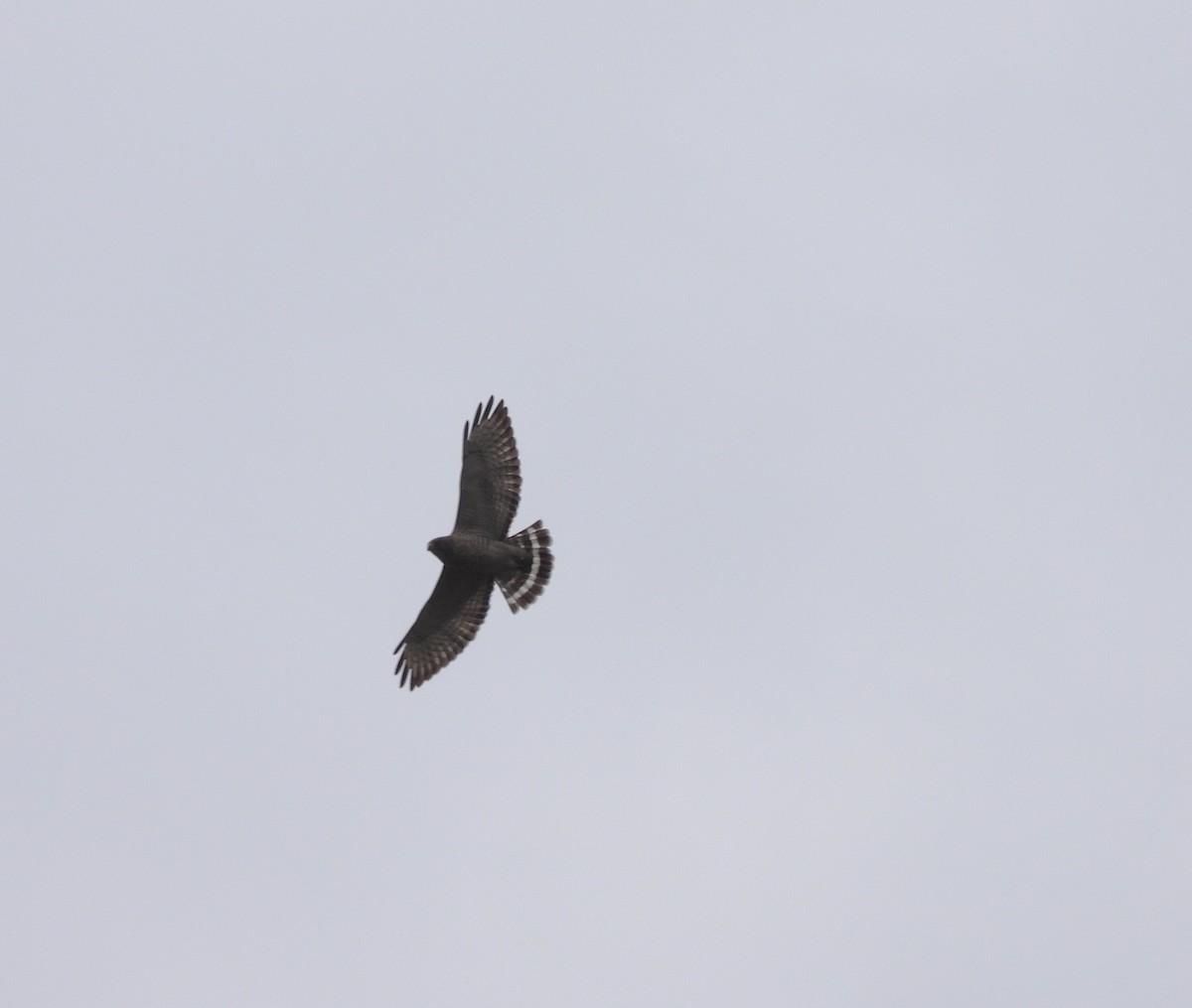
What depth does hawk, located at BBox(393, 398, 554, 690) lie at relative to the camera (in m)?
27.8

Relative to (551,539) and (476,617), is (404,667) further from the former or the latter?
(551,539)

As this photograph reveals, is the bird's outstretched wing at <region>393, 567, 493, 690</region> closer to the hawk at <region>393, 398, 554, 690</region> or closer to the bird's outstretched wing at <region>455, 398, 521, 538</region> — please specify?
the hawk at <region>393, 398, 554, 690</region>

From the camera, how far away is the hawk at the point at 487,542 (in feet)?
91.2

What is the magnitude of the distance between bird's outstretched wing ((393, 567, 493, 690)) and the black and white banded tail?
1.38ft

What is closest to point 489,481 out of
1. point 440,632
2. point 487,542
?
point 487,542

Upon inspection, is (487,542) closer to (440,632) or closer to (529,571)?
(529,571)

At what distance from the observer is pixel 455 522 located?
A: 92.3 feet

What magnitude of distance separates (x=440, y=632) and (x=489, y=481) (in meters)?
2.65

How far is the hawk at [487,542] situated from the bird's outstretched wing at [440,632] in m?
0.02

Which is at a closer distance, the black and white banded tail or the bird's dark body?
the bird's dark body

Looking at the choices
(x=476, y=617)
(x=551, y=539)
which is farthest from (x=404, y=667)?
(x=551, y=539)

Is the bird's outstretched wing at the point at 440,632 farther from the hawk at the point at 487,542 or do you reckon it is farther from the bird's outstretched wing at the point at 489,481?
the bird's outstretched wing at the point at 489,481

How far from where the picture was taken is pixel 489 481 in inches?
1099

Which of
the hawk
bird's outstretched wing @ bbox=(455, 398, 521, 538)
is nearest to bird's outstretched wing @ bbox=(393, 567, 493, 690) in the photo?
the hawk
